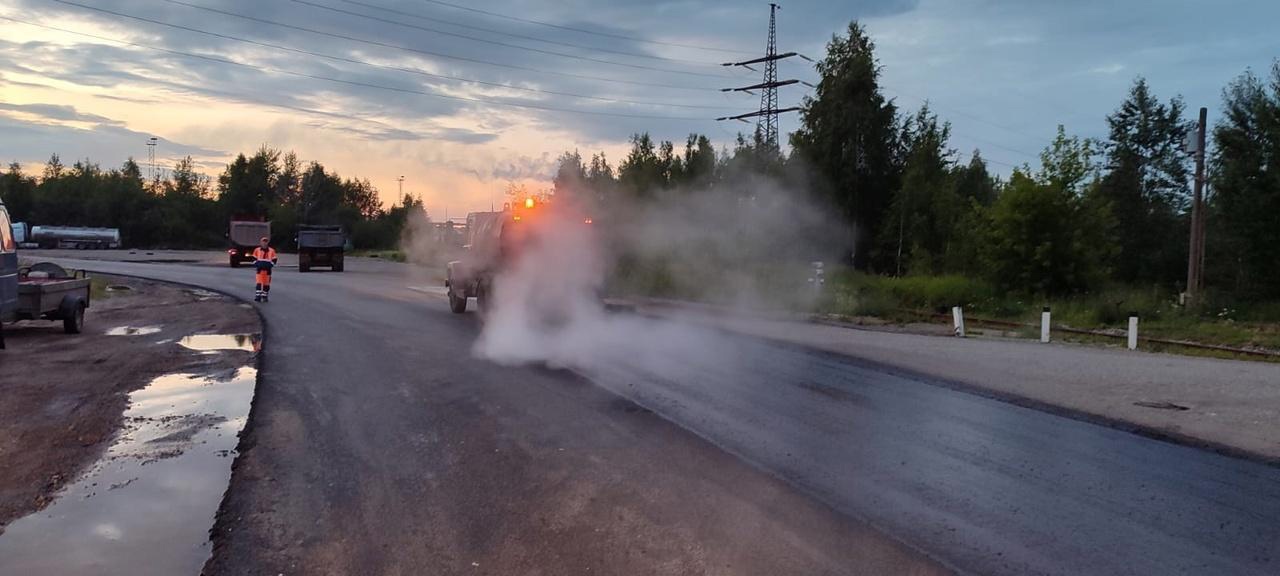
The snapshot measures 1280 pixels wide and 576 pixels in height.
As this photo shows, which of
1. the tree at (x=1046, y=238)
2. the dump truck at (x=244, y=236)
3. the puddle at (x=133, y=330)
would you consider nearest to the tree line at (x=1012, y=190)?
the tree at (x=1046, y=238)

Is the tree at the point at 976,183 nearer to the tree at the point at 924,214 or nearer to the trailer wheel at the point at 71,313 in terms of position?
the tree at the point at 924,214

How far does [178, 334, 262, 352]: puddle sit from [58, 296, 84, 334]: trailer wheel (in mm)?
1974

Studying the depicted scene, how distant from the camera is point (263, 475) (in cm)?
682

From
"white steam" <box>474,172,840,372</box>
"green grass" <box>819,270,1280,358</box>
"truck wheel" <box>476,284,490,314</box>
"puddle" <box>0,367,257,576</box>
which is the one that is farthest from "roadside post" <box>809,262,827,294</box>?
"puddle" <box>0,367,257,576</box>

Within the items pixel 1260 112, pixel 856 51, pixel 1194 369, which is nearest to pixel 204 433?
pixel 1194 369

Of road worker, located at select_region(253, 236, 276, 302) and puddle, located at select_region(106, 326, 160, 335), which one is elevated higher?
road worker, located at select_region(253, 236, 276, 302)

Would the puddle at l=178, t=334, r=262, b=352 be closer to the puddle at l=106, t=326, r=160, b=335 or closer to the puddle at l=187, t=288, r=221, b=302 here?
the puddle at l=106, t=326, r=160, b=335

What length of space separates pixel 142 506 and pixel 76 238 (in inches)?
3812

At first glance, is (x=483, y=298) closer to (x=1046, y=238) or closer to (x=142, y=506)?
(x=142, y=506)

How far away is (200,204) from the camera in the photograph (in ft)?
370

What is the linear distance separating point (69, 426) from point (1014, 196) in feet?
94.1

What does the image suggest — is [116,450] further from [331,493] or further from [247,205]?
[247,205]

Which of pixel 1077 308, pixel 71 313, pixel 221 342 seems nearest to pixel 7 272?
pixel 71 313

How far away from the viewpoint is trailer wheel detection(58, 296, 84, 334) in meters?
16.3
